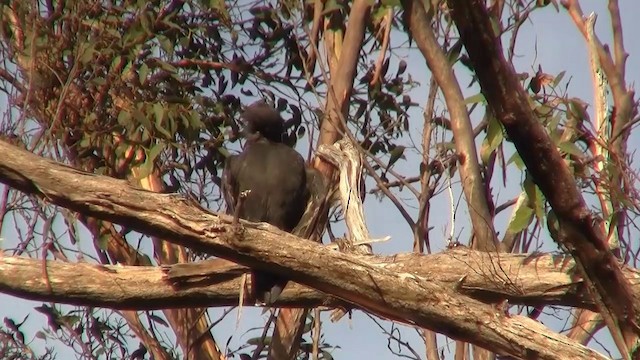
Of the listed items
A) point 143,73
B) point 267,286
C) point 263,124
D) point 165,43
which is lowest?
point 267,286

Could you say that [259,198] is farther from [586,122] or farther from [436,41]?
[586,122]

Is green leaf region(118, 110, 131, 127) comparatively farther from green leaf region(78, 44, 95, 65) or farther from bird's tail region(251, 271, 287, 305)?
bird's tail region(251, 271, 287, 305)

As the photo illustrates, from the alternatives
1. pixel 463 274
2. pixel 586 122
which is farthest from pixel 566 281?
pixel 586 122

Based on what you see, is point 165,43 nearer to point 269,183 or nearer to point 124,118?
point 124,118

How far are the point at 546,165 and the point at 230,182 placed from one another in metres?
2.48

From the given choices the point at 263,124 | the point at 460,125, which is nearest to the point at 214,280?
the point at 263,124

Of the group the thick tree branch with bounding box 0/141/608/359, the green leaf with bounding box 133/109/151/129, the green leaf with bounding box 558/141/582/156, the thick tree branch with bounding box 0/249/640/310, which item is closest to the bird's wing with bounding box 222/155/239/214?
the green leaf with bounding box 133/109/151/129

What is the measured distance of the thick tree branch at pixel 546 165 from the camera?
2957 millimetres

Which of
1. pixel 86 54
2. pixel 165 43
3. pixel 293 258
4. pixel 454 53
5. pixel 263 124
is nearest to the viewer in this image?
pixel 293 258

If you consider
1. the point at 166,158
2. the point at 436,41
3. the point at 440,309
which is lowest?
the point at 440,309

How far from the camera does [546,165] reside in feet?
11.0

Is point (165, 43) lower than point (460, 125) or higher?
higher

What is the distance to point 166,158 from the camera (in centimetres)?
661

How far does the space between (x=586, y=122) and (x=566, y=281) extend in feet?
2.34
